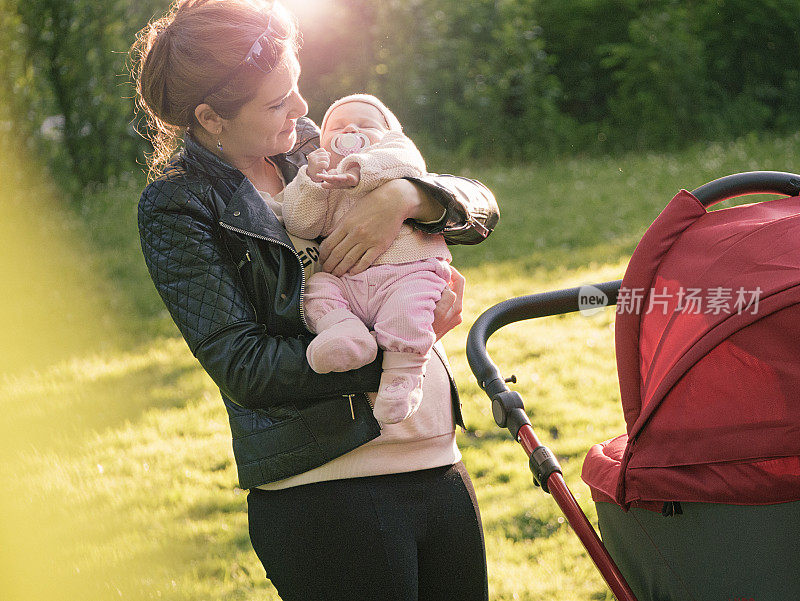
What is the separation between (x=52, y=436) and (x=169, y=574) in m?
1.57

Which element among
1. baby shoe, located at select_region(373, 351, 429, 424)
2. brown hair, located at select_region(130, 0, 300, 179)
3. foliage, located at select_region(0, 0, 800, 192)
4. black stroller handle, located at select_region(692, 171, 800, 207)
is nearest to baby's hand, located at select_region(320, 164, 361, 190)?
brown hair, located at select_region(130, 0, 300, 179)

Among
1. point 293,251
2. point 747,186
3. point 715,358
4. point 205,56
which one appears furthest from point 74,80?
point 715,358

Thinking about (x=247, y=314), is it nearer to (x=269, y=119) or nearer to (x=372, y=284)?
(x=372, y=284)

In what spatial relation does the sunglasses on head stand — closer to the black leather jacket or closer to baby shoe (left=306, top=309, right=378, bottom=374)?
the black leather jacket

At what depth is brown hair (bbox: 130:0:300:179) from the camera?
5.40 feet

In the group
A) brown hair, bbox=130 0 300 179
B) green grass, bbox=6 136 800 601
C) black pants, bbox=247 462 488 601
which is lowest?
green grass, bbox=6 136 800 601

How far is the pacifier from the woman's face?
0.13 meters

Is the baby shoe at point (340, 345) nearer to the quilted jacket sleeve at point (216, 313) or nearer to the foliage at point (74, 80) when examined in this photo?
the quilted jacket sleeve at point (216, 313)

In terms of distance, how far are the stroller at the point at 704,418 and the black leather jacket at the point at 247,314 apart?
0.45 meters

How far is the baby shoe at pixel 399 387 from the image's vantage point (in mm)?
1632

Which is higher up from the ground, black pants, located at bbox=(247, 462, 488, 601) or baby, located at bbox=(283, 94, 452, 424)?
baby, located at bbox=(283, 94, 452, 424)

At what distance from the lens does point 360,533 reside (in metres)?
1.70

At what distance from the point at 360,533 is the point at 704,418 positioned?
27.5 inches

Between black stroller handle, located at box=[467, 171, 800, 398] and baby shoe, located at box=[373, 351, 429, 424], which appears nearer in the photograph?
baby shoe, located at box=[373, 351, 429, 424]
